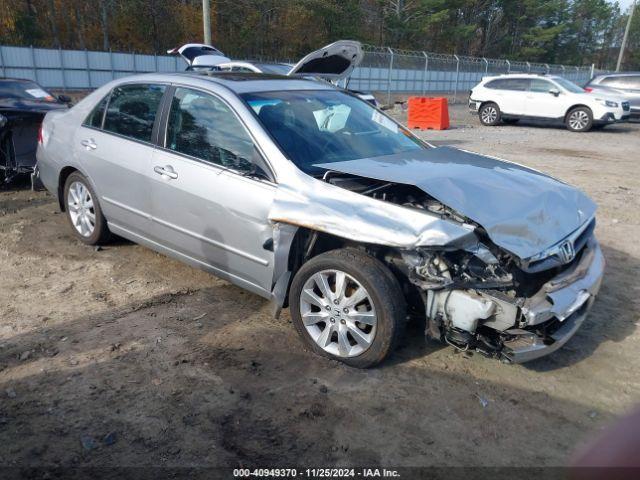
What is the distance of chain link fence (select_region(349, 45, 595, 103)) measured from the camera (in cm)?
2891

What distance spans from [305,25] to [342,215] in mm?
37508

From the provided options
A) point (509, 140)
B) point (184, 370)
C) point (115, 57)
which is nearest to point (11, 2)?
point (115, 57)

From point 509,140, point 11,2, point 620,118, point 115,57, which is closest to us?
point 509,140

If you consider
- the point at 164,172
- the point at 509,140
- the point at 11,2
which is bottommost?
the point at 509,140

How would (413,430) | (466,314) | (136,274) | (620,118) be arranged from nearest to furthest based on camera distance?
(413,430), (466,314), (136,274), (620,118)

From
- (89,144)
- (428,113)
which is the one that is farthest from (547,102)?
(89,144)

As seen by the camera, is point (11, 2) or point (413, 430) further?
point (11, 2)

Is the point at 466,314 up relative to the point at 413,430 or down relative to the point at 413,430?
up

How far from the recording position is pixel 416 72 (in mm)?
31141

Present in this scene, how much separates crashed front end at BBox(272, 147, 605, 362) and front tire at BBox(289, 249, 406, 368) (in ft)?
0.52

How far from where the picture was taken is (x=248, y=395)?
9.99 ft

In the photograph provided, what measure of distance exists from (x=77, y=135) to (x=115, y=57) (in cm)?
2189

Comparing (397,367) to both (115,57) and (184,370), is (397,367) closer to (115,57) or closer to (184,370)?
(184,370)
